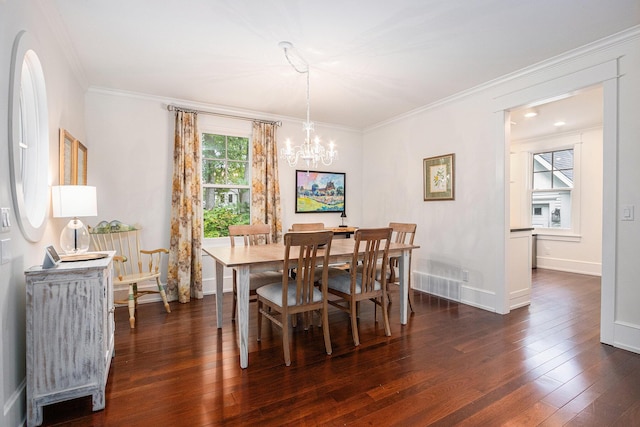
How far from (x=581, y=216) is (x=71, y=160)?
25.2ft

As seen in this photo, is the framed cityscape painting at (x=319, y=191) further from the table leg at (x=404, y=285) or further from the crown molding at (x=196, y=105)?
the table leg at (x=404, y=285)

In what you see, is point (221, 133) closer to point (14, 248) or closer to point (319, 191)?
point (319, 191)

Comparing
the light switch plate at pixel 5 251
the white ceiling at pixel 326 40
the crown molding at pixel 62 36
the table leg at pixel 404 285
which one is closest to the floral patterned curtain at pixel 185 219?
the white ceiling at pixel 326 40

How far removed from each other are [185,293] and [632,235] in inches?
181

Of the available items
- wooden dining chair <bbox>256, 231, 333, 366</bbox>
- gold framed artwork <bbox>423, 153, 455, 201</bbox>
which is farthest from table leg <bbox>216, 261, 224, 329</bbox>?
gold framed artwork <bbox>423, 153, 455, 201</bbox>

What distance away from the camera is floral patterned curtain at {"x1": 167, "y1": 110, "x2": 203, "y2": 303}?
4.16 metres

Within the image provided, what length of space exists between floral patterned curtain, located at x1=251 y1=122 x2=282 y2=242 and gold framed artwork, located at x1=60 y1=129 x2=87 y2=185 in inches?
80.2

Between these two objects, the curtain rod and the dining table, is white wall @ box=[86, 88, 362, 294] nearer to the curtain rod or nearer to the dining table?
the curtain rod

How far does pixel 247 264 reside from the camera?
245cm

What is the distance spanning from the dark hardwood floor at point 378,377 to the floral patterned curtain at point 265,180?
177cm

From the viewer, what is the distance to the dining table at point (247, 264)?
244cm

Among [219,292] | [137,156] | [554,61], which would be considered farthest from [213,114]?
[554,61]

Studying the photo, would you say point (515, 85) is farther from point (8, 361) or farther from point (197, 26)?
point (8, 361)

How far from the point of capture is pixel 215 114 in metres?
4.54
